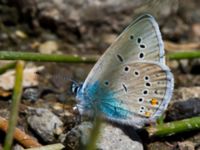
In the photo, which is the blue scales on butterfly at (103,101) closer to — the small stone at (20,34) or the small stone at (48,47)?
the small stone at (48,47)

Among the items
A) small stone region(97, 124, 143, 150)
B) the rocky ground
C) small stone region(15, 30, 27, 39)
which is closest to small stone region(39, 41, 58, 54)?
the rocky ground

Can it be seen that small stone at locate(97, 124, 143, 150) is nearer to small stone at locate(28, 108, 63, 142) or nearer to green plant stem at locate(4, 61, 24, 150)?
small stone at locate(28, 108, 63, 142)

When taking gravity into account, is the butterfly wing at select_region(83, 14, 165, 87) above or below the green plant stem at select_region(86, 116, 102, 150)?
above

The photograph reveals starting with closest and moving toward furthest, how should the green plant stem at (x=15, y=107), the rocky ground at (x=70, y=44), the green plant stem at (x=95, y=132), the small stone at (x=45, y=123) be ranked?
1. the green plant stem at (x=95, y=132)
2. the green plant stem at (x=15, y=107)
3. the small stone at (x=45, y=123)
4. the rocky ground at (x=70, y=44)

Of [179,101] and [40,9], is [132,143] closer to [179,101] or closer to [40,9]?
[179,101]

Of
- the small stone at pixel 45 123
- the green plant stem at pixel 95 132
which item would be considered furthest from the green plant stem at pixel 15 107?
the small stone at pixel 45 123

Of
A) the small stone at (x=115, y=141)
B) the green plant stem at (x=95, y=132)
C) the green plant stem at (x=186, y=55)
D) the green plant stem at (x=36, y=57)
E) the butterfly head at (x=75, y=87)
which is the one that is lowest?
the small stone at (x=115, y=141)

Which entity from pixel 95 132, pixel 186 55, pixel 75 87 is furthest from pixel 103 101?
pixel 95 132

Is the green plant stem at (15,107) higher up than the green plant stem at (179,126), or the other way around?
the green plant stem at (15,107)

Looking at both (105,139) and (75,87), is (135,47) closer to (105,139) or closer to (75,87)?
(75,87)
